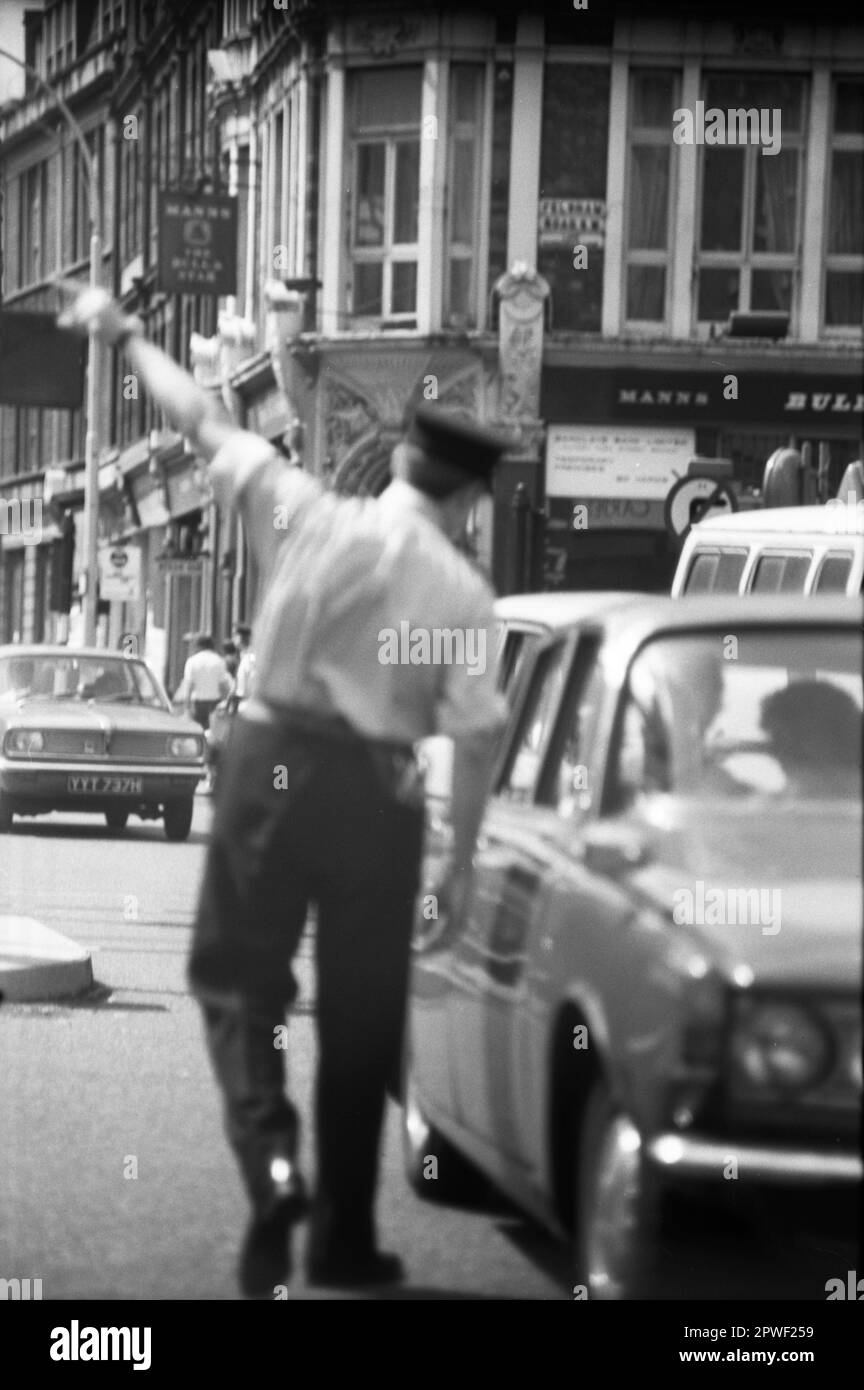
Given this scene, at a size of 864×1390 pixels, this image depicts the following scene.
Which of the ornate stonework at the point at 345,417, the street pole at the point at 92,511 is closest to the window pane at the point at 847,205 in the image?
the ornate stonework at the point at 345,417

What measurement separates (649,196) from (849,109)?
248cm

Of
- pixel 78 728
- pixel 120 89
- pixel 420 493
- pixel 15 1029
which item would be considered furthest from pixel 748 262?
pixel 420 493

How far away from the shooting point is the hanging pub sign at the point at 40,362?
7629 mm

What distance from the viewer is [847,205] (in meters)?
34.4

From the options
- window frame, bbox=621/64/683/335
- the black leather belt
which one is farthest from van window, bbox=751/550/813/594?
window frame, bbox=621/64/683/335

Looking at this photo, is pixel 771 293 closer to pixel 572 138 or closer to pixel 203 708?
pixel 572 138

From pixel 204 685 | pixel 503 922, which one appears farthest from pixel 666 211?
pixel 503 922

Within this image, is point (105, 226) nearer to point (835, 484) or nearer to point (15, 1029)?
point (835, 484)

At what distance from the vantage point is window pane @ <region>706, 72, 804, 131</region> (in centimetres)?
3409

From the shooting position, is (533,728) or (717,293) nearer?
(533,728)

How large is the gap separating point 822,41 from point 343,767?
1171 inches

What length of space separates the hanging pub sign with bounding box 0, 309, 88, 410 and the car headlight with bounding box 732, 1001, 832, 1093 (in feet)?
11.8

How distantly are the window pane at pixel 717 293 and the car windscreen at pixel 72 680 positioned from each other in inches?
523

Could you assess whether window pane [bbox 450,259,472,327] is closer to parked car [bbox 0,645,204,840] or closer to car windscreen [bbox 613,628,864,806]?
parked car [bbox 0,645,204,840]
